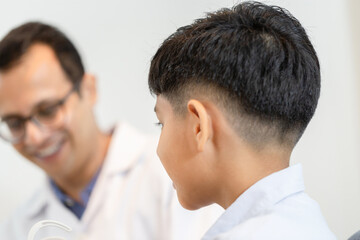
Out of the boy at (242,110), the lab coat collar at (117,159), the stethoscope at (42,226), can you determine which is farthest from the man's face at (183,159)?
the lab coat collar at (117,159)

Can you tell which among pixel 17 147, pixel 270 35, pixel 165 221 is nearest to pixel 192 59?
pixel 270 35

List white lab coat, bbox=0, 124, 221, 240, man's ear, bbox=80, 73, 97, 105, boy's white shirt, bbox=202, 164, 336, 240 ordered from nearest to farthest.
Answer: boy's white shirt, bbox=202, 164, 336, 240 → white lab coat, bbox=0, 124, 221, 240 → man's ear, bbox=80, 73, 97, 105

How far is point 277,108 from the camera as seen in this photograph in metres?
0.52

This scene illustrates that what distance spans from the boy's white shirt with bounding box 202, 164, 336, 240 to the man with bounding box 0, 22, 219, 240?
0.41 m

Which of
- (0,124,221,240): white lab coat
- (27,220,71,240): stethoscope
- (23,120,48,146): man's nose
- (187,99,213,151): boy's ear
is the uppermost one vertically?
(187,99,213,151): boy's ear

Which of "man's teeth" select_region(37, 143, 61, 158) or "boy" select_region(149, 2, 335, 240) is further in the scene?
"man's teeth" select_region(37, 143, 61, 158)

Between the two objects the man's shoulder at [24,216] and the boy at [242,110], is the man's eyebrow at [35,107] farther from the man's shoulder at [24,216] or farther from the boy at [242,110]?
the boy at [242,110]

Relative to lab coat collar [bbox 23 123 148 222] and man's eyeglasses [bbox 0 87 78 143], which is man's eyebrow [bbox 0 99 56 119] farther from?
lab coat collar [bbox 23 123 148 222]

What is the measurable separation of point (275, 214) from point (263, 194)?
0.12ft

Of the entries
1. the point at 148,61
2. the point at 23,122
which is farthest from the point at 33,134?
the point at 148,61

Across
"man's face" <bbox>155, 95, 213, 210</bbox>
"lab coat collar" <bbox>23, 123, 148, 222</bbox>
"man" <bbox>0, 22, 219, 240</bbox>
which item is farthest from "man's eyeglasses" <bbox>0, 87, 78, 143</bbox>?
"man's face" <bbox>155, 95, 213, 210</bbox>

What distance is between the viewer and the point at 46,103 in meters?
1.01

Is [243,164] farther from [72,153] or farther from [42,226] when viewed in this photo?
[72,153]

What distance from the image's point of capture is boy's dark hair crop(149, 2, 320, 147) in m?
0.50
